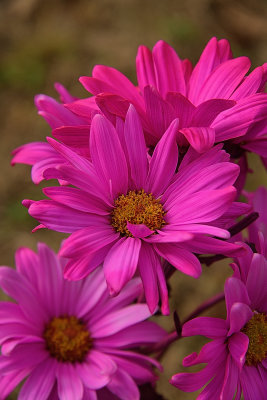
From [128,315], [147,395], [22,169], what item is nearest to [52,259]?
[128,315]

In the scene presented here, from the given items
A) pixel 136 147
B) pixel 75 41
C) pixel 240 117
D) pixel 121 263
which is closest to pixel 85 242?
pixel 121 263

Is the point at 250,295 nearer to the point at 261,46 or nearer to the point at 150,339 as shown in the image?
the point at 150,339

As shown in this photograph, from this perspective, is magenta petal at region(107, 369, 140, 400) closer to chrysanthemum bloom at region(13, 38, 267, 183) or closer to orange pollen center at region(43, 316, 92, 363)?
orange pollen center at region(43, 316, 92, 363)

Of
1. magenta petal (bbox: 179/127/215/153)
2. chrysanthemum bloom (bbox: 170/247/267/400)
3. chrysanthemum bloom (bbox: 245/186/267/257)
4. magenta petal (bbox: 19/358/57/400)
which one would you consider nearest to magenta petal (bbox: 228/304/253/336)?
chrysanthemum bloom (bbox: 170/247/267/400)

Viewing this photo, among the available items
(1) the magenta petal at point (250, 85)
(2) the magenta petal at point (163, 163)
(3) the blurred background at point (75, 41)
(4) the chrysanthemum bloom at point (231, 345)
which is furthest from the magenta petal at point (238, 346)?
(3) the blurred background at point (75, 41)

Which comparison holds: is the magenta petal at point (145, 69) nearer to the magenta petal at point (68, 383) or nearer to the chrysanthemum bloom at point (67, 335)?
the chrysanthemum bloom at point (67, 335)

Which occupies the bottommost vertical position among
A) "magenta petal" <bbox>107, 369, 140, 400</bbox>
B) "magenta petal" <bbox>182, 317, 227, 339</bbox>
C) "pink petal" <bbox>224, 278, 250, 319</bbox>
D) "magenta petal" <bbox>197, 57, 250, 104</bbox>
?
"magenta petal" <bbox>107, 369, 140, 400</bbox>

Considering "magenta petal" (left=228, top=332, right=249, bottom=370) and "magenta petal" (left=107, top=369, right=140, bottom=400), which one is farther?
"magenta petal" (left=107, top=369, right=140, bottom=400)
